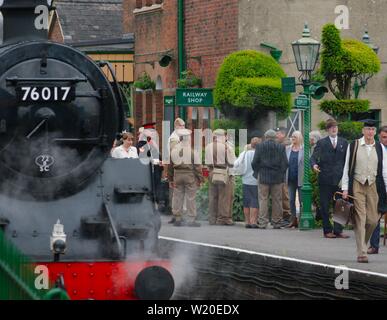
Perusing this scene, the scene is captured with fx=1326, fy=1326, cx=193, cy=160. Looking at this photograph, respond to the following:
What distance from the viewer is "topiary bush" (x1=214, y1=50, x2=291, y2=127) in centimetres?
2380

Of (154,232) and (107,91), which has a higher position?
(107,91)

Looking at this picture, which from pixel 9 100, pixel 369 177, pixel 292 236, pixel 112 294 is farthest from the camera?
pixel 292 236

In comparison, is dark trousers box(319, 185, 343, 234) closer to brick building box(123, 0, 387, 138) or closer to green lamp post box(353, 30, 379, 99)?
green lamp post box(353, 30, 379, 99)

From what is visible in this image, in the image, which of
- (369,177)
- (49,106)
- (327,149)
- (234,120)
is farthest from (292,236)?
(49,106)

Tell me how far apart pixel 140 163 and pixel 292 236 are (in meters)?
7.30

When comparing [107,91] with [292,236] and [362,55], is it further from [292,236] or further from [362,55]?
[362,55]

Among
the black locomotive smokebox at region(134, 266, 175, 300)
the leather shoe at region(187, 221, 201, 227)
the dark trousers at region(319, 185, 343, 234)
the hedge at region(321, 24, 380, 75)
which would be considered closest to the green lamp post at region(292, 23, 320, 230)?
the hedge at region(321, 24, 380, 75)

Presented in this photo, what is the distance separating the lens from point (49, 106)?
34.7ft

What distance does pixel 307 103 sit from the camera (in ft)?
63.8

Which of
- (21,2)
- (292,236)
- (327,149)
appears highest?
(21,2)

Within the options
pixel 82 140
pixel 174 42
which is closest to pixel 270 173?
pixel 82 140

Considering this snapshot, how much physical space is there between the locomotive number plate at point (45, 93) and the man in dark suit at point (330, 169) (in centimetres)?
781

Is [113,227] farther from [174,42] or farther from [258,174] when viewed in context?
[174,42]

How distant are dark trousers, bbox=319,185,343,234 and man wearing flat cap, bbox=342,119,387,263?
129 inches
